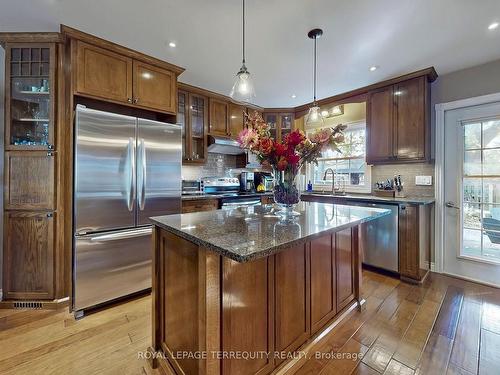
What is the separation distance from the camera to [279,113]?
439 cm

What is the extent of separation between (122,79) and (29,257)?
76.1 inches

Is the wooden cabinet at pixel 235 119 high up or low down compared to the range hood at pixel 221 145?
up

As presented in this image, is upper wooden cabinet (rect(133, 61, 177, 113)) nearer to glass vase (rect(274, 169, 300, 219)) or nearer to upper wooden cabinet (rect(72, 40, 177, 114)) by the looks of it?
upper wooden cabinet (rect(72, 40, 177, 114))

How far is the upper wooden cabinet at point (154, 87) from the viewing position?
252 cm

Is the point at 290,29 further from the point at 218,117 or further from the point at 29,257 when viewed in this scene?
the point at 29,257

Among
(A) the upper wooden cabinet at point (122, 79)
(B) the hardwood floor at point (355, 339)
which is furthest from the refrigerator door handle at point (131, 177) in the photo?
(B) the hardwood floor at point (355, 339)

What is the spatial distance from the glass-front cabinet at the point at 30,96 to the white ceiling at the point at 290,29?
0.69ft

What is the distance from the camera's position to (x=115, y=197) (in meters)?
2.20

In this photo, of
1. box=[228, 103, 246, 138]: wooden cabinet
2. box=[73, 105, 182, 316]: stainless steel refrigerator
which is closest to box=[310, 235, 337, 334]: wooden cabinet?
box=[73, 105, 182, 316]: stainless steel refrigerator

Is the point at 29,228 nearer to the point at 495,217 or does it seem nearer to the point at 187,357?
the point at 187,357

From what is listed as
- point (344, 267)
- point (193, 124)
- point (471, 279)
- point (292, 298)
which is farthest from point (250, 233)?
point (471, 279)

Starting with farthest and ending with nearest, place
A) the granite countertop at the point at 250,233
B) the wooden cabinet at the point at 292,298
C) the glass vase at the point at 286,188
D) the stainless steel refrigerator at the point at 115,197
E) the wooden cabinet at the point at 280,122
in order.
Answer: the wooden cabinet at the point at 280,122, the stainless steel refrigerator at the point at 115,197, the glass vase at the point at 286,188, the wooden cabinet at the point at 292,298, the granite countertop at the point at 250,233

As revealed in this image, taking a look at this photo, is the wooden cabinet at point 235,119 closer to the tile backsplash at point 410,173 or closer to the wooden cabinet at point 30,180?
the tile backsplash at point 410,173

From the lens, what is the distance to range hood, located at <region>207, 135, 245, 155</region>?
353 centimetres
